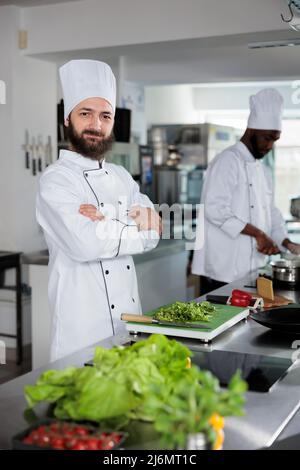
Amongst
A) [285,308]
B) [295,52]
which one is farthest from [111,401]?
[295,52]

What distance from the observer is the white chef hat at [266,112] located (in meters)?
3.79

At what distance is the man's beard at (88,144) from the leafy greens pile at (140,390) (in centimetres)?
128

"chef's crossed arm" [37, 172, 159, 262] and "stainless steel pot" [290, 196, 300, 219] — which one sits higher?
"chef's crossed arm" [37, 172, 159, 262]

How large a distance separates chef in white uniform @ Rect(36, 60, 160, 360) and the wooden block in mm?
496

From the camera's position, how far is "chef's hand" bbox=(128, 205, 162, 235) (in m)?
2.47

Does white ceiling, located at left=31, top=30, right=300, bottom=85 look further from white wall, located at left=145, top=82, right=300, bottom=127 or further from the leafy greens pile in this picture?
the leafy greens pile

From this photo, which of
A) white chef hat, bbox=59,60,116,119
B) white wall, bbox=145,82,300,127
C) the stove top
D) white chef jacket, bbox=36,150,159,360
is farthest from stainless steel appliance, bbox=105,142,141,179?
the stove top

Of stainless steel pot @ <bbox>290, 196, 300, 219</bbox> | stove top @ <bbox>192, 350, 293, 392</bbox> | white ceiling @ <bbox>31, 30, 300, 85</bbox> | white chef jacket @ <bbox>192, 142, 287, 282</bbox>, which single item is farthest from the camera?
white ceiling @ <bbox>31, 30, 300, 85</bbox>

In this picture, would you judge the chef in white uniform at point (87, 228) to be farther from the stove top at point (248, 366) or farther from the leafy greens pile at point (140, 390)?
the leafy greens pile at point (140, 390)

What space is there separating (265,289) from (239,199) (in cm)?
123

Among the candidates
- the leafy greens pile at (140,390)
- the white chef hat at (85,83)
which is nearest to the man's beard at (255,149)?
the white chef hat at (85,83)

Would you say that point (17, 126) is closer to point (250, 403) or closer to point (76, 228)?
point (76, 228)

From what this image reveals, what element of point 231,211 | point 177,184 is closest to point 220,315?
point 231,211

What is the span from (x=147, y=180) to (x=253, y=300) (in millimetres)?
5753
